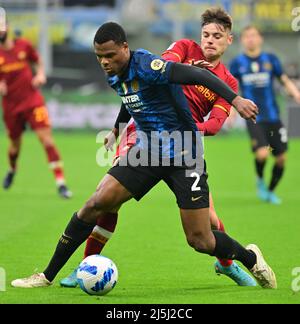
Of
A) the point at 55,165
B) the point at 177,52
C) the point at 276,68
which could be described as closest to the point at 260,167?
the point at 276,68

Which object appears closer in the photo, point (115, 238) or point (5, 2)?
point (115, 238)

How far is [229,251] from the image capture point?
7688 millimetres

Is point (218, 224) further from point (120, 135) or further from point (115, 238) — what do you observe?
point (115, 238)

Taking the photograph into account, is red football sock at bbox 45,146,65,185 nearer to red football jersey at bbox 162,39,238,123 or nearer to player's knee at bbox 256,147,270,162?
player's knee at bbox 256,147,270,162

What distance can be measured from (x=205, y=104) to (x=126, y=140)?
2.45 feet

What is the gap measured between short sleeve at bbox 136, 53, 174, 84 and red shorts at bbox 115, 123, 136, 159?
0.74 meters

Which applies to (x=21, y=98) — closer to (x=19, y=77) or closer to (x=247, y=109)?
(x=19, y=77)

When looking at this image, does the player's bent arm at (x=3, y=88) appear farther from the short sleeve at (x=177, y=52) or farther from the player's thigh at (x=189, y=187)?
the player's thigh at (x=189, y=187)

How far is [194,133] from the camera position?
301 inches

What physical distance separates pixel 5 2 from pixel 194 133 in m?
24.9

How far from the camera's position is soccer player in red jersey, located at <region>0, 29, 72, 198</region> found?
14.9 meters

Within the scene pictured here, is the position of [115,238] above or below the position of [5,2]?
below

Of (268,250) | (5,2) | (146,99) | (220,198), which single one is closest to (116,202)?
(146,99)

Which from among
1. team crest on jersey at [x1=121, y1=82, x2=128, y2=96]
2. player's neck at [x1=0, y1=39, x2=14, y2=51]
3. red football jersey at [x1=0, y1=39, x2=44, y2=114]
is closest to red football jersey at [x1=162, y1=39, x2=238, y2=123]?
team crest on jersey at [x1=121, y1=82, x2=128, y2=96]
